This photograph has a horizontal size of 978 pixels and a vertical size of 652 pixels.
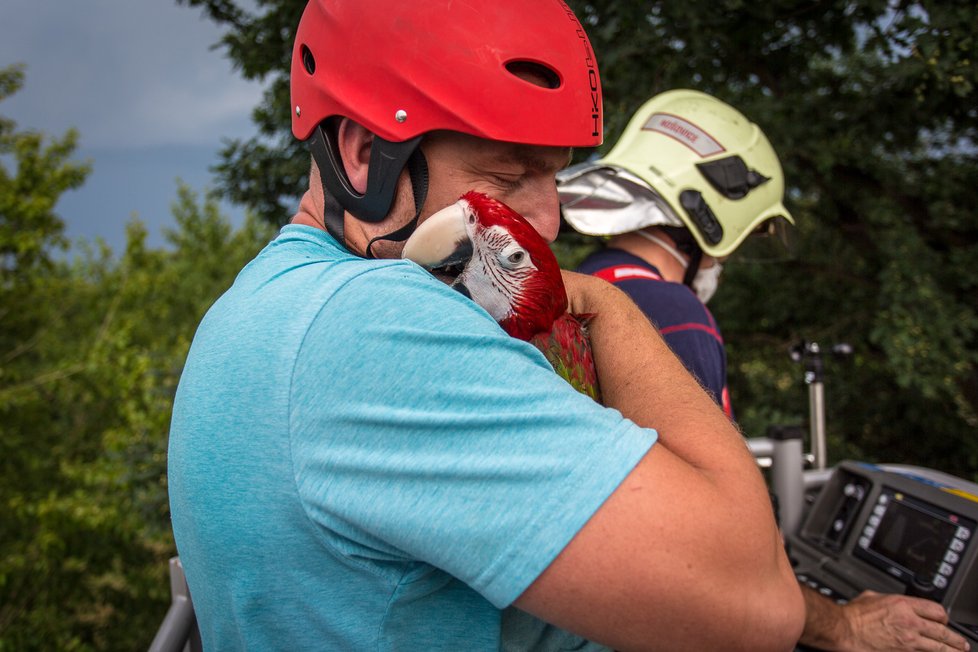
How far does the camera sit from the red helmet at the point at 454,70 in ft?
4.53

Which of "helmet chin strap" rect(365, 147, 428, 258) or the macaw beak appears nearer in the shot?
the macaw beak

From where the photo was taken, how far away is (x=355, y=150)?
1.49m

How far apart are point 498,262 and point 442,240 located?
99 millimetres

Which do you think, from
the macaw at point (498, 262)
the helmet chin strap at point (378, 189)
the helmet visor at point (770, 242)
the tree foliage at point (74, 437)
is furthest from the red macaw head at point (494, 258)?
the tree foliage at point (74, 437)

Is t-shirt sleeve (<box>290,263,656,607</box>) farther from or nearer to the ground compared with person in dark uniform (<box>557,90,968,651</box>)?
nearer to the ground

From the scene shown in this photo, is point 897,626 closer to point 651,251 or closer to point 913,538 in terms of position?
point 913,538

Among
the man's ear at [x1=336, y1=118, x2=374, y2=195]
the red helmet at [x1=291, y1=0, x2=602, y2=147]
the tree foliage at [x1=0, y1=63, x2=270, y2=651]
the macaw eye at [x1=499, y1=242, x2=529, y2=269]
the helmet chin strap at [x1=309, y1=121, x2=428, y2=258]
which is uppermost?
the red helmet at [x1=291, y1=0, x2=602, y2=147]

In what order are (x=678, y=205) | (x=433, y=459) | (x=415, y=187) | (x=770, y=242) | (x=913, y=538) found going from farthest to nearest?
(x=770, y=242)
(x=678, y=205)
(x=913, y=538)
(x=415, y=187)
(x=433, y=459)

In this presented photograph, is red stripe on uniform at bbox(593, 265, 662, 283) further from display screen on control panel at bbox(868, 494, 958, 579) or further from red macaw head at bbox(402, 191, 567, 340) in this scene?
red macaw head at bbox(402, 191, 567, 340)

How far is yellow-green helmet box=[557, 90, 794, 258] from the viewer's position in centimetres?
287

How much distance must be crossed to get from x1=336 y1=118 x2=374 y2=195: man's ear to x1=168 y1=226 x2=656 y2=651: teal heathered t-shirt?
29cm

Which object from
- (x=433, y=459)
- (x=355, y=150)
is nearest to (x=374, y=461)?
(x=433, y=459)

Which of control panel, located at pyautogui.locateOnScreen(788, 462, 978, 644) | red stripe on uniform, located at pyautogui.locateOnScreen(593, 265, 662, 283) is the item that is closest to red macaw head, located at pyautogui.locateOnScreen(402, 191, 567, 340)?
red stripe on uniform, located at pyautogui.locateOnScreen(593, 265, 662, 283)

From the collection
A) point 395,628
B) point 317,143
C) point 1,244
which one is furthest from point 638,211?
point 1,244
